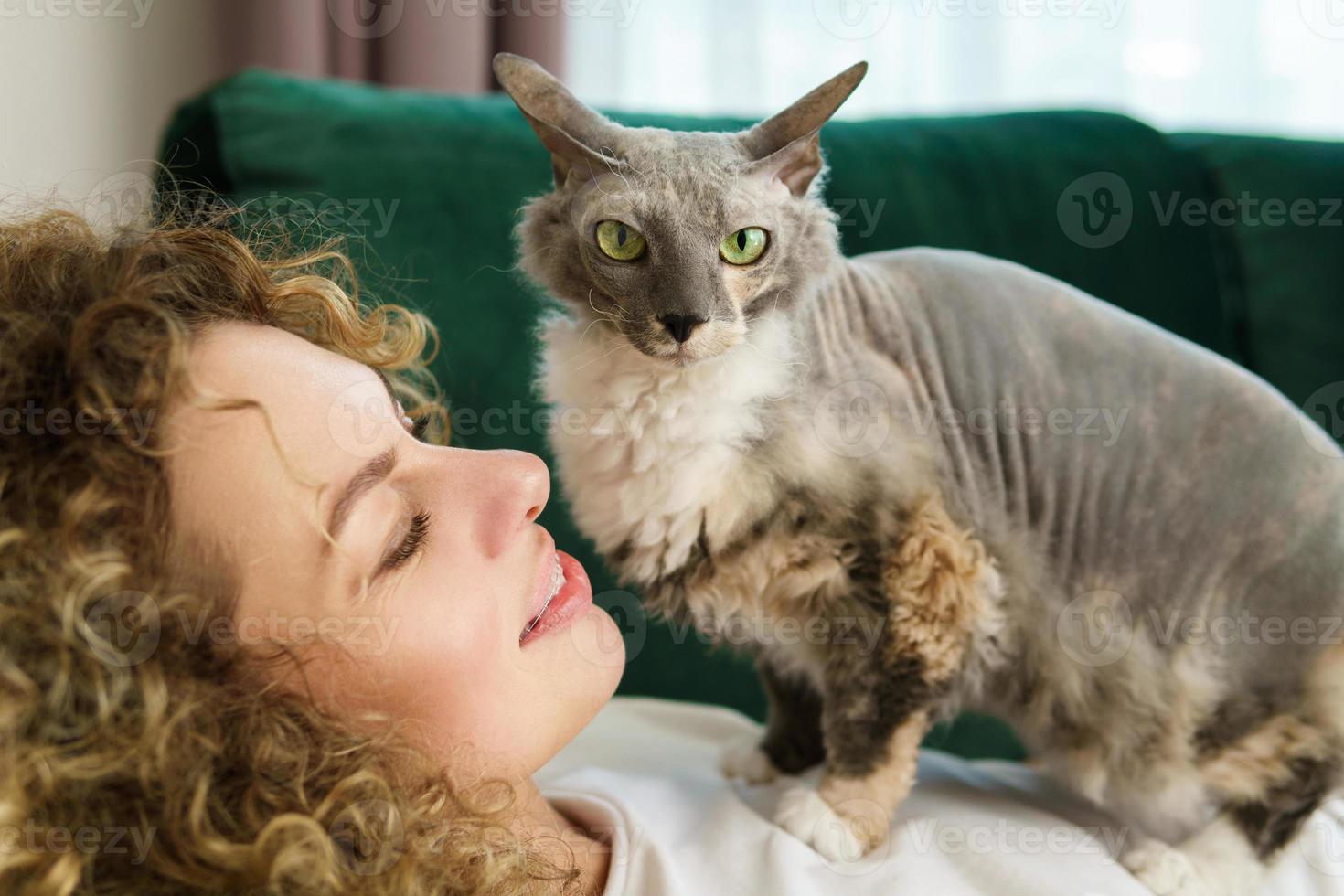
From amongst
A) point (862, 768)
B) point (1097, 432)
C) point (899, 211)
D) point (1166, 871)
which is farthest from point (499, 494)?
point (899, 211)

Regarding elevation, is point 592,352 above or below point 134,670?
above

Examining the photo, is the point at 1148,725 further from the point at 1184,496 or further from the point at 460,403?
the point at 460,403

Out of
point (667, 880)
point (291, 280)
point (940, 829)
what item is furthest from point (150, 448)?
point (940, 829)

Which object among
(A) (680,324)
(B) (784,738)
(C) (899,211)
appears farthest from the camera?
(C) (899,211)

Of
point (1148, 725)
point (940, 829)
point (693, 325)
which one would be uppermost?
point (693, 325)

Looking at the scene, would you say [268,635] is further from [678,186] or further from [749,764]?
[749,764]

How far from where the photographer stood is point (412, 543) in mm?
807

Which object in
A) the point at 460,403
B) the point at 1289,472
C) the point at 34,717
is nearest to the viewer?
the point at 34,717

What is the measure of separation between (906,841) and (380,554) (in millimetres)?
529

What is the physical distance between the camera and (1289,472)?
910mm

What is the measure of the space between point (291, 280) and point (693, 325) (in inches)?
16.4

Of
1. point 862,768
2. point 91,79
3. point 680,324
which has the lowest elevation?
point 862,768

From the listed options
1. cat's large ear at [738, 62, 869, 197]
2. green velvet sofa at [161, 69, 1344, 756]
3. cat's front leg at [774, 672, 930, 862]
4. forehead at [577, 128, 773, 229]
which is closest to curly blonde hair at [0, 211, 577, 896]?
cat's front leg at [774, 672, 930, 862]

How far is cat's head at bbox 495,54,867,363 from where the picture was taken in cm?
81
